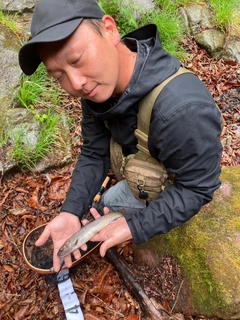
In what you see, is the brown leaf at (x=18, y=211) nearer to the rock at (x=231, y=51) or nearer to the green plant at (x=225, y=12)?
the rock at (x=231, y=51)

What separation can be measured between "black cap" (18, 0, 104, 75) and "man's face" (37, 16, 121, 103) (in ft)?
0.19

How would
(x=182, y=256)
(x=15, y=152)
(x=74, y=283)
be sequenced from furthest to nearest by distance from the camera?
1. (x=15, y=152)
2. (x=74, y=283)
3. (x=182, y=256)

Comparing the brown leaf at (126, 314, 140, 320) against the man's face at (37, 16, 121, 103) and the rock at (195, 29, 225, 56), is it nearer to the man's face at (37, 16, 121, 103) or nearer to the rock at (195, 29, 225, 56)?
the man's face at (37, 16, 121, 103)

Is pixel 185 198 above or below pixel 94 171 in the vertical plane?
above

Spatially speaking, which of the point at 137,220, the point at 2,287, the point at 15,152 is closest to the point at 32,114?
the point at 15,152

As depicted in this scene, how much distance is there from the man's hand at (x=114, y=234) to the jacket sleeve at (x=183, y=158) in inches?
2.2

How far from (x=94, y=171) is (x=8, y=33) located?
364 centimetres

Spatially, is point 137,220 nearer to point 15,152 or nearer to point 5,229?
point 5,229

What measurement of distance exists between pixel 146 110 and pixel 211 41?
5571 mm

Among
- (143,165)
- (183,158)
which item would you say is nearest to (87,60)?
(183,158)

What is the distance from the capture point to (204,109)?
208 cm

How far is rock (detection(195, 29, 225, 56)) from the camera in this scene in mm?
6969

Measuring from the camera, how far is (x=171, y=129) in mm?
2127

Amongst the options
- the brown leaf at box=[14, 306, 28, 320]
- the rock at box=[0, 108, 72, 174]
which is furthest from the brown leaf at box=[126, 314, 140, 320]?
the rock at box=[0, 108, 72, 174]
